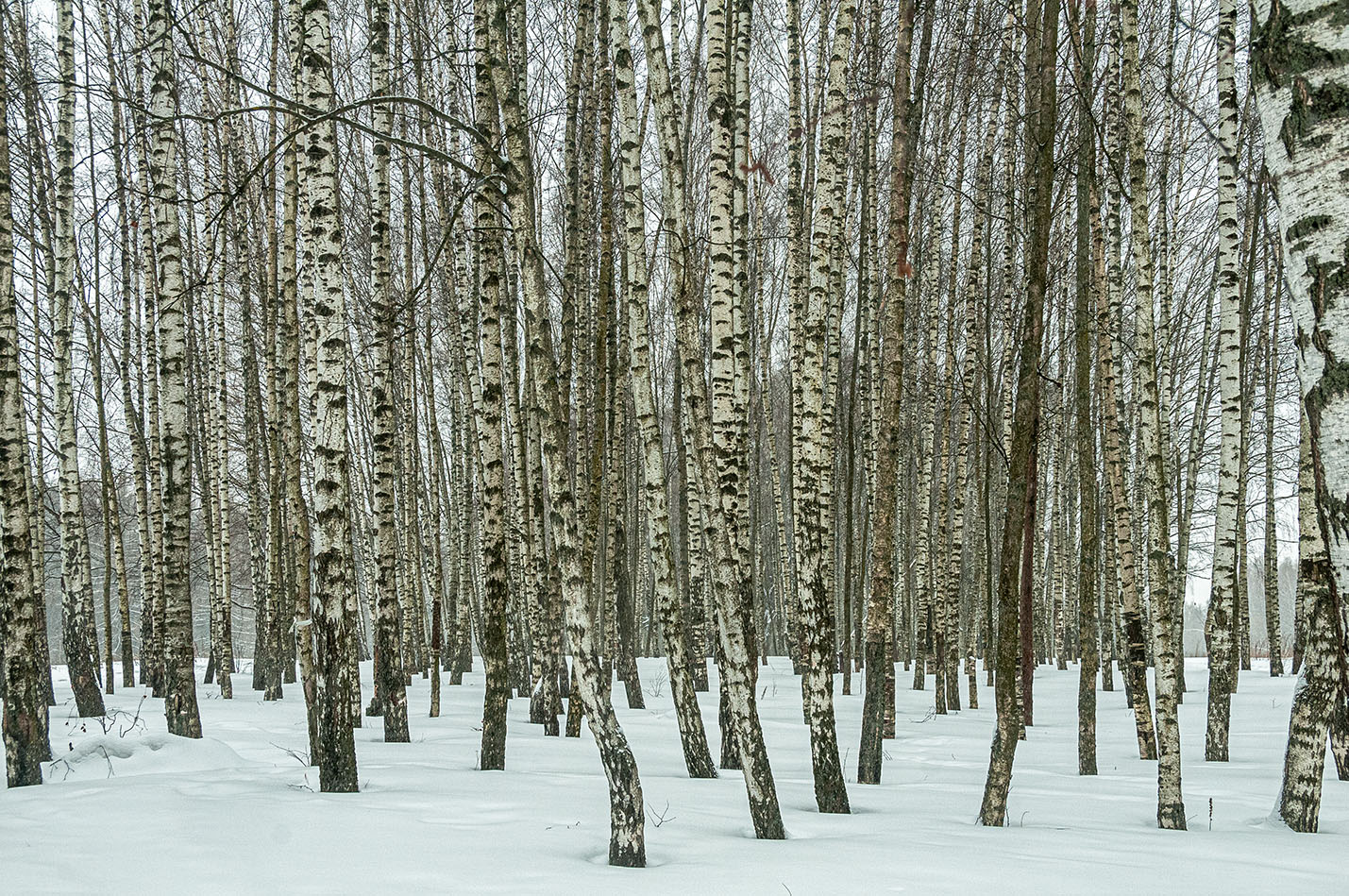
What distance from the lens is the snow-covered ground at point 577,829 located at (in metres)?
3.67

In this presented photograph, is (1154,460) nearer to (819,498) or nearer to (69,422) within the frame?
(819,498)

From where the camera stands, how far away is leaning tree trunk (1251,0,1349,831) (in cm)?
215

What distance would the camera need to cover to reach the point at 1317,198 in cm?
218

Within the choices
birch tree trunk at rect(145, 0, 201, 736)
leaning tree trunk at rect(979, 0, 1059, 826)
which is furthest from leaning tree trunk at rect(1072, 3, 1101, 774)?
birch tree trunk at rect(145, 0, 201, 736)

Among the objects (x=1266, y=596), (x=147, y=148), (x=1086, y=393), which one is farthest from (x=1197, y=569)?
(x=147, y=148)

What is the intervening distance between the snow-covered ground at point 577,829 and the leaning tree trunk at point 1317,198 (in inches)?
87.2

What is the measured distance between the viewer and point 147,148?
423 inches

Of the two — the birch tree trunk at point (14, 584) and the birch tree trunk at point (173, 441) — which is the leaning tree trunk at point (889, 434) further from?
the birch tree trunk at point (173, 441)

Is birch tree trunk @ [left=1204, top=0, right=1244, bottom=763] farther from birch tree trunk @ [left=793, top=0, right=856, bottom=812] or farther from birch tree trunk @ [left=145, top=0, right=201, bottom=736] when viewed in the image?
birch tree trunk @ [left=145, top=0, right=201, bottom=736]

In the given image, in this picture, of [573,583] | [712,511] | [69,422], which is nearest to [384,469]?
[712,511]

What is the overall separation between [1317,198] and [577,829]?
4111 mm

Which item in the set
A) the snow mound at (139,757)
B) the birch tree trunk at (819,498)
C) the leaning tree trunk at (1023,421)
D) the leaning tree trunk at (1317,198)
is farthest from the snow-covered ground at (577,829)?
the leaning tree trunk at (1317,198)

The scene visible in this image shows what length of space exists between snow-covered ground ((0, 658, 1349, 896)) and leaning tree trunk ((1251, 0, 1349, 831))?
7.27 ft

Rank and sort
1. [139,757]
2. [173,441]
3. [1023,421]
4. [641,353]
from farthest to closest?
1. [173,441]
2. [139,757]
3. [1023,421]
4. [641,353]
